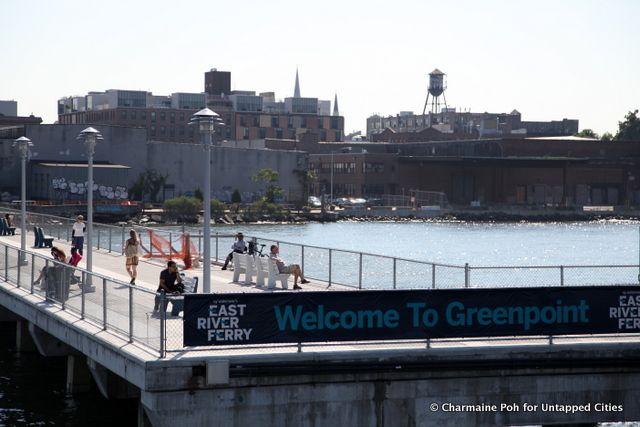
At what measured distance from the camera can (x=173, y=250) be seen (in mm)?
39812

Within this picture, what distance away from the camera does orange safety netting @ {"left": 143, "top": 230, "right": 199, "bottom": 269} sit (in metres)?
37.8

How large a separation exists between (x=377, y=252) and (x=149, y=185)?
4220 centimetres

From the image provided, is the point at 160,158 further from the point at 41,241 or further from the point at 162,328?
the point at 162,328

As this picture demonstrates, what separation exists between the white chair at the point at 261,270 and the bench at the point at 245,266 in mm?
796

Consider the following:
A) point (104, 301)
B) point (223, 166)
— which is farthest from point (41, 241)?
point (223, 166)

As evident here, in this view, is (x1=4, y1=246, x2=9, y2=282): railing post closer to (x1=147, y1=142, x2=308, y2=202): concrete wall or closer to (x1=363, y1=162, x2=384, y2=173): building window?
(x1=147, y1=142, x2=308, y2=202): concrete wall

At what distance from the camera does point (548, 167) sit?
175 meters

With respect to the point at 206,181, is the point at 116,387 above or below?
below

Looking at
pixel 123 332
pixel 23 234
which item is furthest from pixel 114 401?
pixel 23 234

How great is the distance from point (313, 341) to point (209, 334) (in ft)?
6.29

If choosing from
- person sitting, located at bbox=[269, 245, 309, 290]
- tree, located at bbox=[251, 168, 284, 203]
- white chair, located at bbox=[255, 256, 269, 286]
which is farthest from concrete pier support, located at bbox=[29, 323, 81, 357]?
tree, located at bbox=[251, 168, 284, 203]

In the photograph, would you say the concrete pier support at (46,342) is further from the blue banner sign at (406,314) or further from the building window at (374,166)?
the building window at (374,166)

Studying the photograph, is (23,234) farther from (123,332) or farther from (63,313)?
(123,332)

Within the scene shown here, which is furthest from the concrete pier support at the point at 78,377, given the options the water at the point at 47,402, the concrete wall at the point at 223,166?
the concrete wall at the point at 223,166
